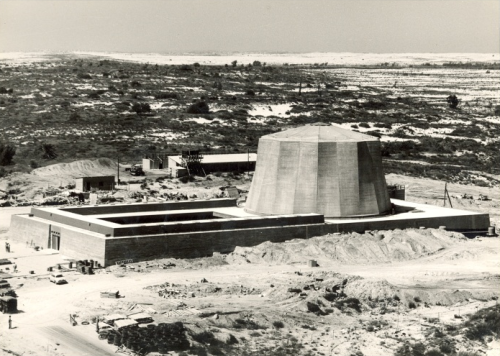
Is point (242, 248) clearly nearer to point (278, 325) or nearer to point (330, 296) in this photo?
point (330, 296)

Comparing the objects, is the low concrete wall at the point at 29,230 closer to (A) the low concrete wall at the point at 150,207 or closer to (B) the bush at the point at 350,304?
(A) the low concrete wall at the point at 150,207

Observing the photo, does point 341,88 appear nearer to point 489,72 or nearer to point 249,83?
point 249,83

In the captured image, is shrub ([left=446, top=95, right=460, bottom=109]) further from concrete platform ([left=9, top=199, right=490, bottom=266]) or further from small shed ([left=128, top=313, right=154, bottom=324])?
small shed ([left=128, top=313, right=154, bottom=324])

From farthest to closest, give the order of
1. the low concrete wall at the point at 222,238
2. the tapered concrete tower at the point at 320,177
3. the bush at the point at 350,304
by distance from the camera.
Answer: the tapered concrete tower at the point at 320,177 < the low concrete wall at the point at 222,238 < the bush at the point at 350,304

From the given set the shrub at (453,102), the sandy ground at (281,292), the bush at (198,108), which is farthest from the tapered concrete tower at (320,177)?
the shrub at (453,102)

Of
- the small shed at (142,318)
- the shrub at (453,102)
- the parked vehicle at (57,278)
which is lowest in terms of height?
the parked vehicle at (57,278)
